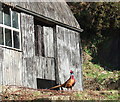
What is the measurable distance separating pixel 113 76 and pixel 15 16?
37.3ft

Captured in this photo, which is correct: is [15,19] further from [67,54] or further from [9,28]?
[67,54]

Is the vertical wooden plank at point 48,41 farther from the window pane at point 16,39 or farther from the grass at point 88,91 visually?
the grass at point 88,91

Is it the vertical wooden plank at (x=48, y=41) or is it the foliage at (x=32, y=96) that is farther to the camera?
the vertical wooden plank at (x=48, y=41)

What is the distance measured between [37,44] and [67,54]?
192 centimetres

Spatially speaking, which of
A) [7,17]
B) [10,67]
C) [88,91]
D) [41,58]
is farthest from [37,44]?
[88,91]

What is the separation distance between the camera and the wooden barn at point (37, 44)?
53.7 feet

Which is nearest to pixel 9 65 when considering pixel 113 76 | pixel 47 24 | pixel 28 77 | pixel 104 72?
pixel 28 77

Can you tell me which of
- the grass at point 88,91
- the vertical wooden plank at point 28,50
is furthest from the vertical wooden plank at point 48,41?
the grass at point 88,91

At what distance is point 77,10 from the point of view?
3120 cm

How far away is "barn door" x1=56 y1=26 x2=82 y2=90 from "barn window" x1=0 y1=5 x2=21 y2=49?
130 inches

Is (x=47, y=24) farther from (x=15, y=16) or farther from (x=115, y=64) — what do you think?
(x=115, y=64)

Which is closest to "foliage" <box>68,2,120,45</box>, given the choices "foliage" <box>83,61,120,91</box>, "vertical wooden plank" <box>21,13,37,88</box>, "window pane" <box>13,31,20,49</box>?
"foliage" <box>83,61,120,91</box>

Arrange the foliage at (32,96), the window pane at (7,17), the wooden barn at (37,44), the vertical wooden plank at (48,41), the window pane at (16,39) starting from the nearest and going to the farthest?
1. the foliage at (32,96)
2. the wooden barn at (37,44)
3. the window pane at (7,17)
4. the window pane at (16,39)
5. the vertical wooden plank at (48,41)

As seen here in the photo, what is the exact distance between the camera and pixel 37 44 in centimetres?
1936
